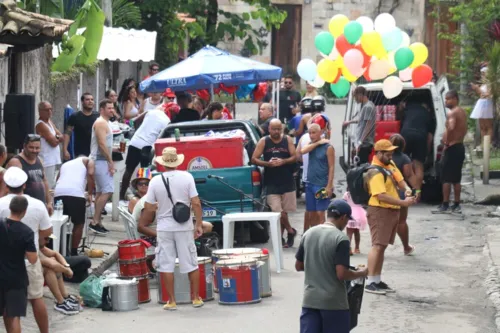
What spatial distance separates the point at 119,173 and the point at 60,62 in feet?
14.8

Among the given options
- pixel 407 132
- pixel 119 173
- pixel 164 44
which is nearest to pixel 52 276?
pixel 119 173

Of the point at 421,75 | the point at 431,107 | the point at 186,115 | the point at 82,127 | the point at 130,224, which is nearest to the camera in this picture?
the point at 130,224

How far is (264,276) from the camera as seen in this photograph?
1431 cm

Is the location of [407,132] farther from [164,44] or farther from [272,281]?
[164,44]

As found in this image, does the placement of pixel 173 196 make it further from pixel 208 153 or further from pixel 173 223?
pixel 208 153

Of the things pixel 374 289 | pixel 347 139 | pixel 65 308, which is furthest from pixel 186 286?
pixel 347 139

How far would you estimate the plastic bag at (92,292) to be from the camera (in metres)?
13.9

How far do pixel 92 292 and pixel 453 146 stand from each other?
8.86m

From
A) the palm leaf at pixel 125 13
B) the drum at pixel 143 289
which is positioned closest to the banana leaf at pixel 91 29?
the drum at pixel 143 289

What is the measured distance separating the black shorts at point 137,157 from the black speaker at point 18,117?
614 centimetres

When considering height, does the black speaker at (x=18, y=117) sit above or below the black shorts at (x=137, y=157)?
above

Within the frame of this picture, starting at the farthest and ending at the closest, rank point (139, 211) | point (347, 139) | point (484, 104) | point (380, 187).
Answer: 1. point (484, 104)
2. point (347, 139)
3. point (139, 211)
4. point (380, 187)

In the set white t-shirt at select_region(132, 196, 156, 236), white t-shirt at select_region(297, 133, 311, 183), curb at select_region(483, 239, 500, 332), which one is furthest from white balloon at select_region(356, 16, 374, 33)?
white t-shirt at select_region(132, 196, 156, 236)

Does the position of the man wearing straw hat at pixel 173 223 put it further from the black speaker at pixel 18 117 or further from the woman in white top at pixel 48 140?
the woman in white top at pixel 48 140
